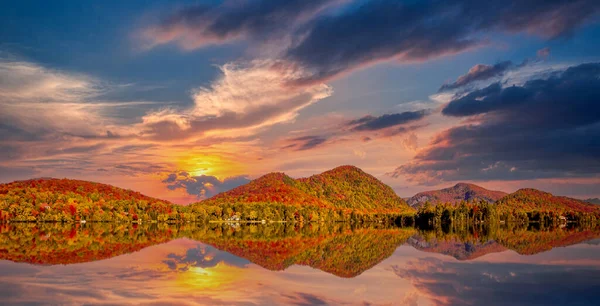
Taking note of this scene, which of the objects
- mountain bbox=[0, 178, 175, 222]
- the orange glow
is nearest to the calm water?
the orange glow

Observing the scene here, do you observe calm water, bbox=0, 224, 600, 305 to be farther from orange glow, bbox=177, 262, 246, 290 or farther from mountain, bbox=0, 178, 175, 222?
mountain, bbox=0, 178, 175, 222

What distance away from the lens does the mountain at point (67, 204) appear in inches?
5743

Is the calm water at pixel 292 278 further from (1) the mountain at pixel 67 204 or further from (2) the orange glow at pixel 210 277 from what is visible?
(1) the mountain at pixel 67 204

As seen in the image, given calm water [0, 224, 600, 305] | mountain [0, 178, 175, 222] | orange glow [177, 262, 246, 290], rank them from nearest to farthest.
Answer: calm water [0, 224, 600, 305], orange glow [177, 262, 246, 290], mountain [0, 178, 175, 222]

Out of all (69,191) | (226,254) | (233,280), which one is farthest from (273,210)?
(233,280)

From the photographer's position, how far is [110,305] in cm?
2078

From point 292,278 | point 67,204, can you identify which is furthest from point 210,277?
point 67,204

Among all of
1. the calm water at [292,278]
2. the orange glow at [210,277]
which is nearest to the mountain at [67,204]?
the calm water at [292,278]

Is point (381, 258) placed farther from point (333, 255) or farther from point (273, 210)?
point (273, 210)

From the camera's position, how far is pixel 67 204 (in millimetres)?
156875

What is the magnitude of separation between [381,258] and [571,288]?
18.5 meters

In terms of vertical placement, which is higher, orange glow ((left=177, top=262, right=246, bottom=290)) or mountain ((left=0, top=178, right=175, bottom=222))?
mountain ((left=0, top=178, right=175, bottom=222))

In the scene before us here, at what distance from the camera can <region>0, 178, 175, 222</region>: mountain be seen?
14588 centimetres

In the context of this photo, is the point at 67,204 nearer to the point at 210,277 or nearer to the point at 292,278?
the point at 210,277
